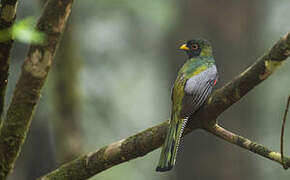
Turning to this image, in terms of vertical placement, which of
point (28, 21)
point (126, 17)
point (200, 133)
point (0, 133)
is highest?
point (28, 21)

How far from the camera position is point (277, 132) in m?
13.3

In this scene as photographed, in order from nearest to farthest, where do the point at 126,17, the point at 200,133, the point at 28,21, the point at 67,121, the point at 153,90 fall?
the point at 28,21 < the point at 67,121 < the point at 200,133 < the point at 126,17 < the point at 153,90

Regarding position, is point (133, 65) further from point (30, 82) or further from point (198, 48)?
point (30, 82)

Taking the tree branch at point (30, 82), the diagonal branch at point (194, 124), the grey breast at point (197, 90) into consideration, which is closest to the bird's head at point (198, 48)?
the grey breast at point (197, 90)

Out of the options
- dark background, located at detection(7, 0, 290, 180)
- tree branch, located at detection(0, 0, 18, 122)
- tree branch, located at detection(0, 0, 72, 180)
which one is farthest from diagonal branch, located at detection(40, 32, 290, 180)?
dark background, located at detection(7, 0, 290, 180)

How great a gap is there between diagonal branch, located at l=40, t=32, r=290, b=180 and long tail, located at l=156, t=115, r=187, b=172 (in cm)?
6

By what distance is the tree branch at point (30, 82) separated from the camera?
11.5 ft

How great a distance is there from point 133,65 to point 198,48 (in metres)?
7.69

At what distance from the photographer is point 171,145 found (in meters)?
Result: 3.58

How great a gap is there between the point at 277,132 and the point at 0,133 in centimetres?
1047

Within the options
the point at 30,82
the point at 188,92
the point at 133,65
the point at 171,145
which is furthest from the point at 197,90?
the point at 133,65

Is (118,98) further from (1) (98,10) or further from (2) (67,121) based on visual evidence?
(2) (67,121)

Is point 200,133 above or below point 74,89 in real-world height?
below

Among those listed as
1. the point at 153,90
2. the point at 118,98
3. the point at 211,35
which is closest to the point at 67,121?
the point at 211,35
